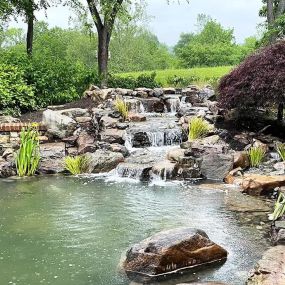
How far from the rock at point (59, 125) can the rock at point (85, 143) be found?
0.36 metres

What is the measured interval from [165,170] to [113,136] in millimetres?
2590

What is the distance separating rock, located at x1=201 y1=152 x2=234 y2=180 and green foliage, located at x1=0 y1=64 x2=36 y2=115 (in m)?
6.83

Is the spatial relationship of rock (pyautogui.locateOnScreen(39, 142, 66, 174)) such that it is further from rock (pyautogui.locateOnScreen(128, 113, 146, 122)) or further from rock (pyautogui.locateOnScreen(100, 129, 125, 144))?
rock (pyautogui.locateOnScreen(128, 113, 146, 122))

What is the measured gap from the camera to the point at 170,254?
16.8 ft

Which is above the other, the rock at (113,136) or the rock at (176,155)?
the rock at (113,136)

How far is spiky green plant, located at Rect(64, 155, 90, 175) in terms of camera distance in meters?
10.5

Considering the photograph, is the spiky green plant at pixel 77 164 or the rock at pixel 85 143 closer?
the spiky green plant at pixel 77 164

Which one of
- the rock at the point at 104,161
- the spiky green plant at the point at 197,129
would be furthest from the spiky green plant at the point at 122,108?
the rock at the point at 104,161

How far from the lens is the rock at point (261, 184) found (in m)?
8.35

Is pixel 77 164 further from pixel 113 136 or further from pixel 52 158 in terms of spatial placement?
pixel 113 136

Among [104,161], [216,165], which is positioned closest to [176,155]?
[216,165]

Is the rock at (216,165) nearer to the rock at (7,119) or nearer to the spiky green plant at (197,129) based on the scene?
the spiky green plant at (197,129)

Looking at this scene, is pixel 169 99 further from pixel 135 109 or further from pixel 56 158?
pixel 56 158

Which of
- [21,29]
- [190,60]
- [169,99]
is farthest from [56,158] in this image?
[21,29]
